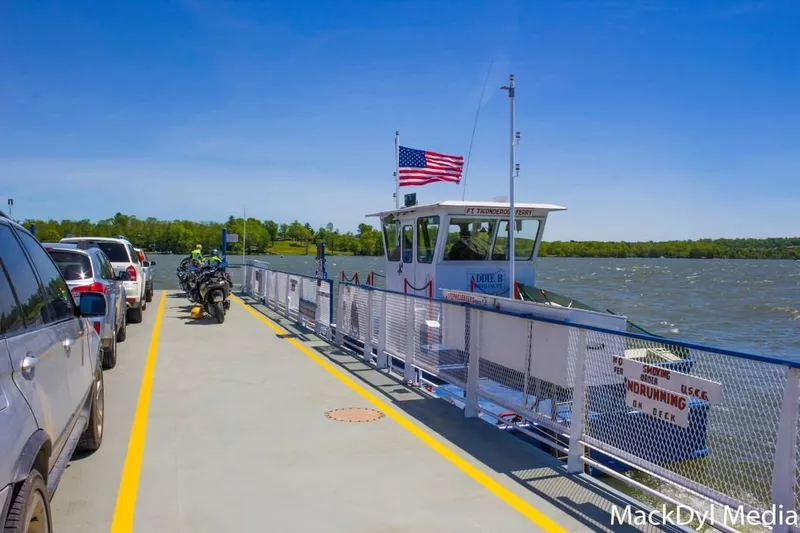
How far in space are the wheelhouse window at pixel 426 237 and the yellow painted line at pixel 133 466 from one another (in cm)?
556

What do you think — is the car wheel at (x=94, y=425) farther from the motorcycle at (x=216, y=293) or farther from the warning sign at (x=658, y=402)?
the motorcycle at (x=216, y=293)

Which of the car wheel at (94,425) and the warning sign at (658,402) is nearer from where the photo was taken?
the warning sign at (658,402)

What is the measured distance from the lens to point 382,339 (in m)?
9.13

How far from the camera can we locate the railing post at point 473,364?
6582 mm

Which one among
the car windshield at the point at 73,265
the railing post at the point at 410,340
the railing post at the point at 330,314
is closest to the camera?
the railing post at the point at 410,340

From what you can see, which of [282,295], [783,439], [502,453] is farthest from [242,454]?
[282,295]

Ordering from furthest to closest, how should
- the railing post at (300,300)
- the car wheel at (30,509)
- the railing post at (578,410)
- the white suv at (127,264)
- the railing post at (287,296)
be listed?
the railing post at (287,296) → the railing post at (300,300) → the white suv at (127,264) → the railing post at (578,410) → the car wheel at (30,509)

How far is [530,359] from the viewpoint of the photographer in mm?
5785

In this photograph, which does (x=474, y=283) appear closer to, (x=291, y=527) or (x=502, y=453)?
(x=502, y=453)

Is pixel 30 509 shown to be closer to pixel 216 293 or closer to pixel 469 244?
pixel 469 244

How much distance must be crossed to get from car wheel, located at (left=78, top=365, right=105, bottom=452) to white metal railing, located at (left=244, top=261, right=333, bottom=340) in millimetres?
6418

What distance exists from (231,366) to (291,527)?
18.3ft

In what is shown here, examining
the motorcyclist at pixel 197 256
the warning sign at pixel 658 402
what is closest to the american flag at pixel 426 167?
the motorcyclist at pixel 197 256

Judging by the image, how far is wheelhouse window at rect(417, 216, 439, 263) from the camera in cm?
1202
